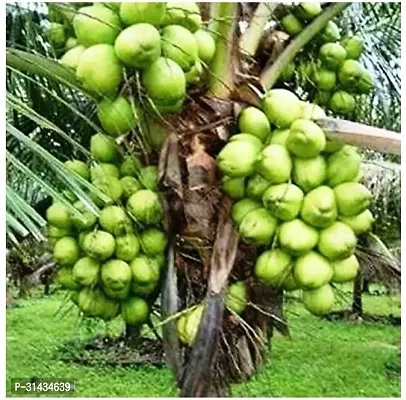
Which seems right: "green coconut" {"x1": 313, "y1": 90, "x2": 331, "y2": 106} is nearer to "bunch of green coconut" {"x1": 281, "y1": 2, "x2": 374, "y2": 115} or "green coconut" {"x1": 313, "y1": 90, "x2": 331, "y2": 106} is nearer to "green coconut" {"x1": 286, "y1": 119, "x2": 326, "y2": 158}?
"bunch of green coconut" {"x1": 281, "y1": 2, "x2": 374, "y2": 115}

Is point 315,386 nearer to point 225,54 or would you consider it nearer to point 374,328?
point 374,328

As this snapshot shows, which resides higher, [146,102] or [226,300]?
[146,102]

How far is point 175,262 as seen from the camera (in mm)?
1501

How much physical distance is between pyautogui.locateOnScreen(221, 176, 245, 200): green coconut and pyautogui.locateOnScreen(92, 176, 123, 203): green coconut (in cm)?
17

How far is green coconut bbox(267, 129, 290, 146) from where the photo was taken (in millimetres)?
1373

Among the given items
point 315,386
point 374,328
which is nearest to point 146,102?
point 315,386

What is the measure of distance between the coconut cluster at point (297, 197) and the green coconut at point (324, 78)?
0.21 meters

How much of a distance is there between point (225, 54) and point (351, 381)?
9.98 feet

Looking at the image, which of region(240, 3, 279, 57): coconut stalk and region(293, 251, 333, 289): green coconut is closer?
region(293, 251, 333, 289): green coconut

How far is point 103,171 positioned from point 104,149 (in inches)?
1.5

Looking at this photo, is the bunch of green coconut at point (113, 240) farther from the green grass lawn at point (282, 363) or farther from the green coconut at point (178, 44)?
the green grass lawn at point (282, 363)

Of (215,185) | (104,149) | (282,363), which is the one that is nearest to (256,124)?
(215,185)

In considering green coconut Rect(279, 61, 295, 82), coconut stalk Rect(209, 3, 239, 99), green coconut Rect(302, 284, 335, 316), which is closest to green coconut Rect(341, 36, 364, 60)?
green coconut Rect(279, 61, 295, 82)

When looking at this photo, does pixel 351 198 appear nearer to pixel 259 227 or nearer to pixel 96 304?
pixel 259 227
